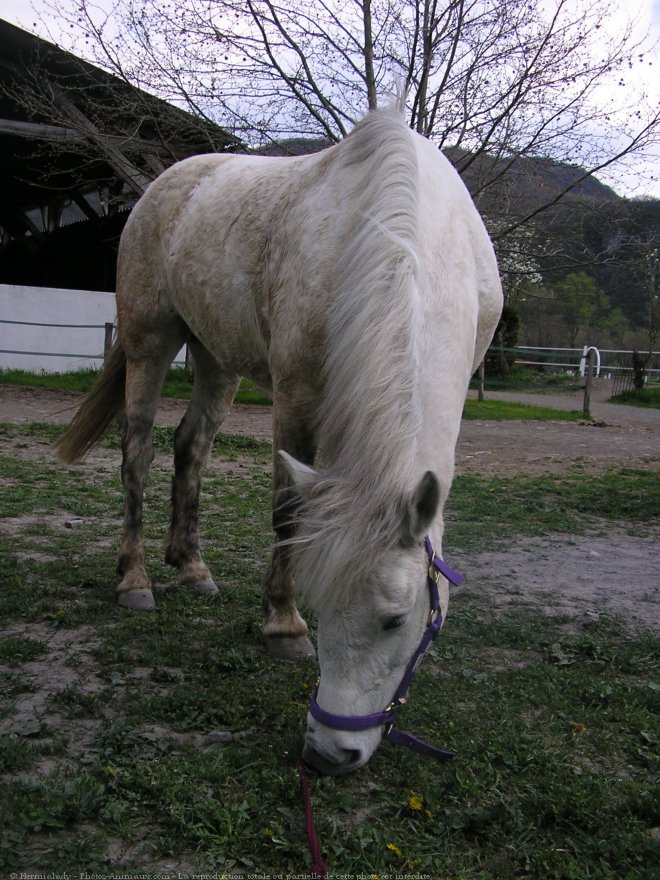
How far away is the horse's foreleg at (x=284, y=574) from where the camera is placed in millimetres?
2914

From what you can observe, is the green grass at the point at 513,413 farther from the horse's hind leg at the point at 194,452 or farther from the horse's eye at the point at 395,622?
the horse's eye at the point at 395,622

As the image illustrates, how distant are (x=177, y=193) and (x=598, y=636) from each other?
→ 9.68 feet

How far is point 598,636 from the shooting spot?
10.9 ft

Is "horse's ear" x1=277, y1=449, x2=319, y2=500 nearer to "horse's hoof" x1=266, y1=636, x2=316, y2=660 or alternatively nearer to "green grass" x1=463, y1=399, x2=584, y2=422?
"horse's hoof" x1=266, y1=636, x2=316, y2=660

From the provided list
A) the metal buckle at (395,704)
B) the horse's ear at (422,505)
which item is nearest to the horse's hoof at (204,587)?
the metal buckle at (395,704)

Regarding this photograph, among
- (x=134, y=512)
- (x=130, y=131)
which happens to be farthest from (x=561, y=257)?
(x=134, y=512)

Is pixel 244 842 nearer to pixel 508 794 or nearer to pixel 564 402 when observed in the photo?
pixel 508 794

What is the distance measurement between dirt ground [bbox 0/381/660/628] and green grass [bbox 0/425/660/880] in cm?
38

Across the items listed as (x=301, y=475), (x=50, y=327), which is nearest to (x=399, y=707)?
(x=301, y=475)

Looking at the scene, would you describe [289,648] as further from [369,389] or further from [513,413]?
[513,413]

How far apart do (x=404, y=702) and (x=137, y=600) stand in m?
1.72

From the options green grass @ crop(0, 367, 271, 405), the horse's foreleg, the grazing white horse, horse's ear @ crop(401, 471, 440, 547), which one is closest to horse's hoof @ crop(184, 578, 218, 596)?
the grazing white horse

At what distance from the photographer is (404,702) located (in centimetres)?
215

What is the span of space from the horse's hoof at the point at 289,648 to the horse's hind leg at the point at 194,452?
0.92m
